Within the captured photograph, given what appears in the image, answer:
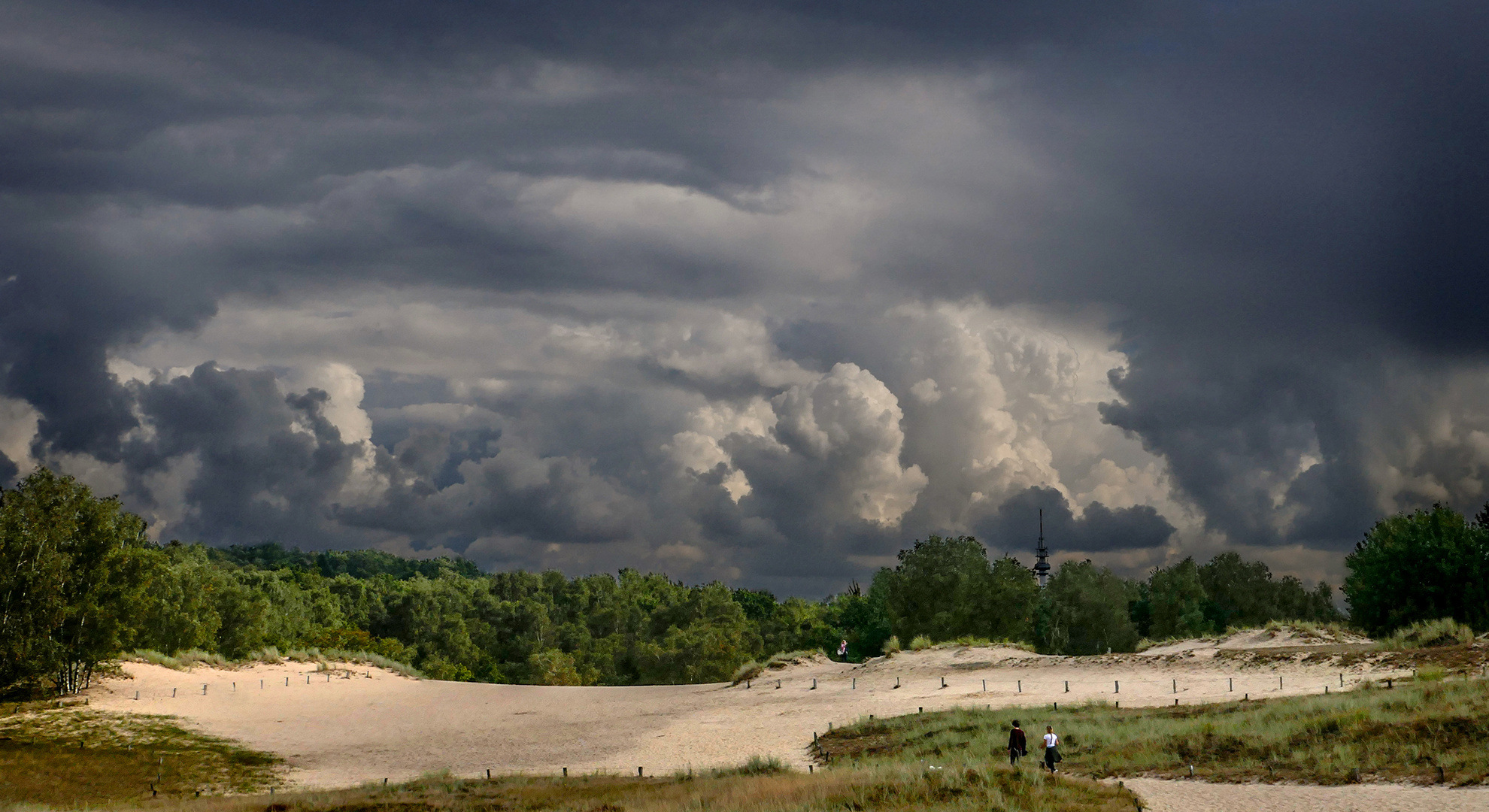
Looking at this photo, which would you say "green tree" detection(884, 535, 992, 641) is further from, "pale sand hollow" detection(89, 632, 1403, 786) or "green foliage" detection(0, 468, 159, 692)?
"green foliage" detection(0, 468, 159, 692)

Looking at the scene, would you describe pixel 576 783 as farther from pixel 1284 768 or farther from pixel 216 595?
pixel 216 595

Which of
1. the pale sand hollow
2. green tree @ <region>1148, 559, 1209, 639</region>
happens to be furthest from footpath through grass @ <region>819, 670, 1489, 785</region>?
green tree @ <region>1148, 559, 1209, 639</region>

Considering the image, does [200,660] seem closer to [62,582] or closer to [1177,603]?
[62,582]

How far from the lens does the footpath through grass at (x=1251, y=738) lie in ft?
93.2

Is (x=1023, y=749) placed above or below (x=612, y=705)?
above

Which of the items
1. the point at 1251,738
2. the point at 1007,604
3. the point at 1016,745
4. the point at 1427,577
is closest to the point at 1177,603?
the point at 1007,604

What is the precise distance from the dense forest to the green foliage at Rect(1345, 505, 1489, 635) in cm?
13

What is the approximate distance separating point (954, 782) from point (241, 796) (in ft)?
89.1

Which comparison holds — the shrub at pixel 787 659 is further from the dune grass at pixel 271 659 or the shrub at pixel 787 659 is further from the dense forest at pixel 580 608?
the dune grass at pixel 271 659

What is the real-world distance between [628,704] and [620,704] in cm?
50

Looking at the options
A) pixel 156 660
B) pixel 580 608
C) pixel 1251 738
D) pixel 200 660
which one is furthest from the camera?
pixel 580 608

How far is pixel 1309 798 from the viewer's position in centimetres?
2539

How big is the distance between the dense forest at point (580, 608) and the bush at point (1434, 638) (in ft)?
46.0

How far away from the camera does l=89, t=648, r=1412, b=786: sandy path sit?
45062 millimetres
